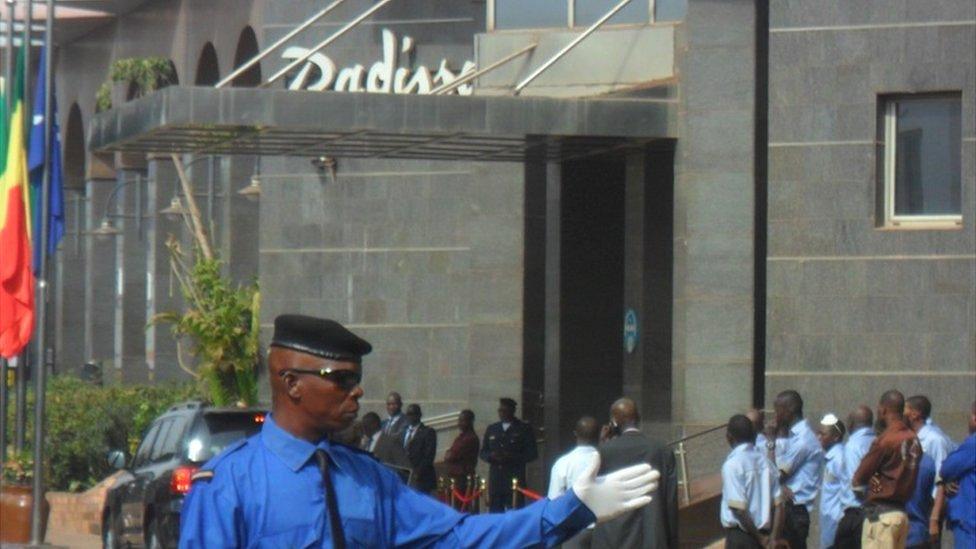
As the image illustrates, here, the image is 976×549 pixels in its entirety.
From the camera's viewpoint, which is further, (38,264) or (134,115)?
(38,264)

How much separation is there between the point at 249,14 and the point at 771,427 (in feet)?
71.1

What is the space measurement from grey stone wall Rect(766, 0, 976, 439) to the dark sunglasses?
46.6 feet

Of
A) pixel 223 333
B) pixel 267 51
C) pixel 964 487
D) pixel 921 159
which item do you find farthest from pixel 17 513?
pixel 964 487

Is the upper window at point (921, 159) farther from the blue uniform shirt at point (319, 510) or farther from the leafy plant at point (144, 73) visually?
the leafy plant at point (144, 73)

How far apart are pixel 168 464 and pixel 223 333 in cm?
1313

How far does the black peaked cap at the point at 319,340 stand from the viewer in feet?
14.8

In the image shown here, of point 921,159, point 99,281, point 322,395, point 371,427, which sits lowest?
point 371,427

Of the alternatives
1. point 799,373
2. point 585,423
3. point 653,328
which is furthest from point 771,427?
point 653,328

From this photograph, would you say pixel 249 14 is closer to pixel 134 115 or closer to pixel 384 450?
pixel 134 115

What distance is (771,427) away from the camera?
49.2 ft

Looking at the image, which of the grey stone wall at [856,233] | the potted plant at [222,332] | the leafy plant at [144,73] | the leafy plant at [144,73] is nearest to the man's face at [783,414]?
the grey stone wall at [856,233]

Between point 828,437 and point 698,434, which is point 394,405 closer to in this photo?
point 698,434

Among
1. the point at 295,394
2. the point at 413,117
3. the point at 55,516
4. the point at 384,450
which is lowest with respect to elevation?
the point at 55,516

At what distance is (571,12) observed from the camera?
922 inches
